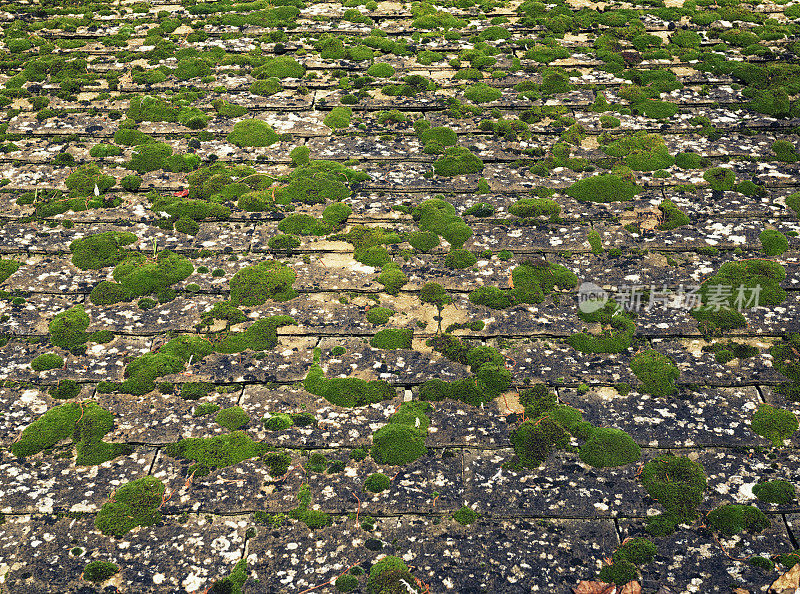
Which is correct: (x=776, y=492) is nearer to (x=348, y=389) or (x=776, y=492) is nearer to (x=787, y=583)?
(x=787, y=583)

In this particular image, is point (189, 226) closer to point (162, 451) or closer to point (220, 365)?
point (220, 365)

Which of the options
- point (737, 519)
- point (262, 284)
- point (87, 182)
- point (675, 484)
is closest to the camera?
point (737, 519)

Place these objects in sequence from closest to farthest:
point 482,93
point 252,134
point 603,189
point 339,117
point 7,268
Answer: point 7,268, point 603,189, point 252,134, point 339,117, point 482,93

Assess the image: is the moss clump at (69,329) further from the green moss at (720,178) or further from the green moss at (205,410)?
the green moss at (720,178)

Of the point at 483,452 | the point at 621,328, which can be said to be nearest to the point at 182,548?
the point at 483,452

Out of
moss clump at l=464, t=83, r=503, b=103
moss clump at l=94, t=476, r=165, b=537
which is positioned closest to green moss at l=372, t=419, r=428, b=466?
moss clump at l=94, t=476, r=165, b=537

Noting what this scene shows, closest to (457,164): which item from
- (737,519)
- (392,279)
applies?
(392,279)

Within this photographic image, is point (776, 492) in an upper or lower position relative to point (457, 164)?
lower

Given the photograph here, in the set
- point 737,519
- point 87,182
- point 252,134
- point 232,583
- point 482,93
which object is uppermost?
point 482,93
